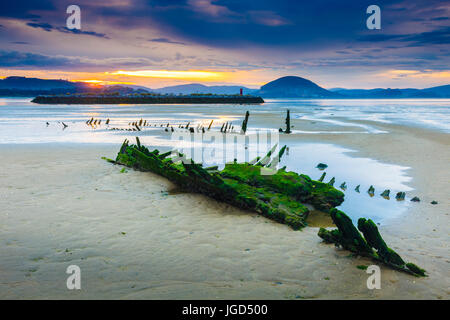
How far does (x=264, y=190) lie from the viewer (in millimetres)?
7297

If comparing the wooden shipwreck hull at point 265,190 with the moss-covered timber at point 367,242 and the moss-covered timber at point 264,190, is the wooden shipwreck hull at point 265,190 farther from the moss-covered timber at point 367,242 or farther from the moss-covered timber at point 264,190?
the moss-covered timber at point 367,242

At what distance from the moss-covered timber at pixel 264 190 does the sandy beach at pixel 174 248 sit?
0.25 metres

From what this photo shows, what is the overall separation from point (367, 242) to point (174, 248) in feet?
9.41

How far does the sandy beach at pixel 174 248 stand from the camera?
12.6ft

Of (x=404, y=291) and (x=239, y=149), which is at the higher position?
(x=239, y=149)

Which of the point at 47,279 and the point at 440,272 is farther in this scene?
the point at 440,272

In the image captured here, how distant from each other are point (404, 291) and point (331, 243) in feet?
4.82

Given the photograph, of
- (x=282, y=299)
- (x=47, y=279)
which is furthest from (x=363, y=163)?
(x=47, y=279)
